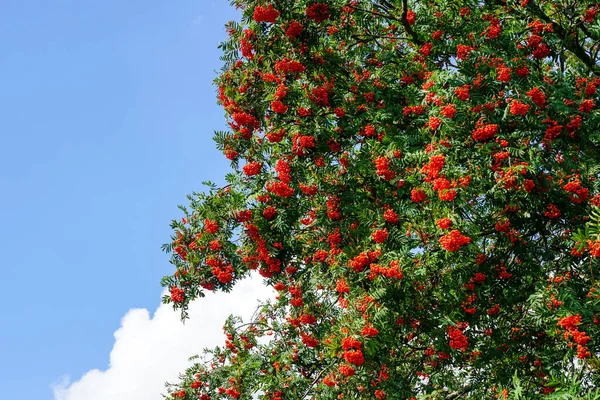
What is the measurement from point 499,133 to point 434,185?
1.71 meters

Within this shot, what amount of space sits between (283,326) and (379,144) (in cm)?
462

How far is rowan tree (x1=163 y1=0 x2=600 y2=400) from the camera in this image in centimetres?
758

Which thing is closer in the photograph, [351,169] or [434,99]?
[434,99]

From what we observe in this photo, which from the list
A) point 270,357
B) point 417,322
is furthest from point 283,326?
point 417,322

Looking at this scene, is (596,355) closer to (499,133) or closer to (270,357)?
(499,133)

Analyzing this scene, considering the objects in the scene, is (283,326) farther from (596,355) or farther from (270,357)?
(596,355)

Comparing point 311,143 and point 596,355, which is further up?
point 311,143

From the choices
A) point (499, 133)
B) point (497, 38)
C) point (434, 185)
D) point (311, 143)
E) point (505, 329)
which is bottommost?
point (505, 329)

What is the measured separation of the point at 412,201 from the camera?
27.4 feet

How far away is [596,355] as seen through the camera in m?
6.85

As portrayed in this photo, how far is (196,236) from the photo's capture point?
973cm

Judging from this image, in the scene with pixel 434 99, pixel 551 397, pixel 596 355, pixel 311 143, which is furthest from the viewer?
pixel 311 143

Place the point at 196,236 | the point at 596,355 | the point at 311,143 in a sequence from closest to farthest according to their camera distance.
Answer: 1. the point at 596,355
2. the point at 311,143
3. the point at 196,236

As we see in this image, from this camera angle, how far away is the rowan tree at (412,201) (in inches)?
298
